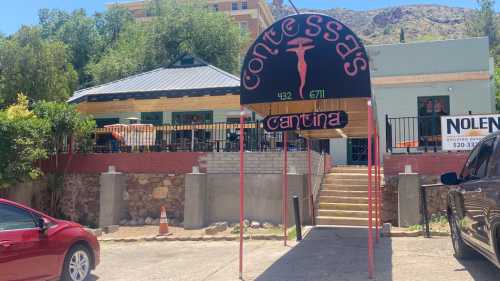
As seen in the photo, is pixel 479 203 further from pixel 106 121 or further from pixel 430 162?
pixel 106 121

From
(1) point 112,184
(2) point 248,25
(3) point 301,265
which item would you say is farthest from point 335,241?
(2) point 248,25

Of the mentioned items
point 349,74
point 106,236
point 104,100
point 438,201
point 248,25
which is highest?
point 248,25

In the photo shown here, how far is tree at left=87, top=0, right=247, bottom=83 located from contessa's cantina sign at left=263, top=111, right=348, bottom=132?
2567 cm

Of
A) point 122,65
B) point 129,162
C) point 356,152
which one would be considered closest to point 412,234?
point 129,162

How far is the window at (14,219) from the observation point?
20.1 ft

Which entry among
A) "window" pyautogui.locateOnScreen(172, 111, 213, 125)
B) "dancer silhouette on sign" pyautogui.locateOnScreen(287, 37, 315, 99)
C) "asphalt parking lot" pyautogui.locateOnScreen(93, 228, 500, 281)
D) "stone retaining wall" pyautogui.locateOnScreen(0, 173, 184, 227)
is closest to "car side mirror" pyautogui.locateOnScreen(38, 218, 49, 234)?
"asphalt parking lot" pyautogui.locateOnScreen(93, 228, 500, 281)

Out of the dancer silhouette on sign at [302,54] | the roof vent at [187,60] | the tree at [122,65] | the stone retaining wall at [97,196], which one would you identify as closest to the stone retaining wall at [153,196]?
the stone retaining wall at [97,196]

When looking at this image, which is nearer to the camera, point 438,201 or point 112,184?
point 438,201

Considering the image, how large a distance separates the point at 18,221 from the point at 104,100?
560 inches

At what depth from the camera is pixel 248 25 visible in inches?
3046

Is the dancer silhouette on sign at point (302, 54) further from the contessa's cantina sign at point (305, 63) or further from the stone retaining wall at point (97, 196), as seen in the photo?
A: the stone retaining wall at point (97, 196)

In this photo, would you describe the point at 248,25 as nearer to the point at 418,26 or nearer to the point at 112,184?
the point at 418,26

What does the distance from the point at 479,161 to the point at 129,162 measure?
10560 mm

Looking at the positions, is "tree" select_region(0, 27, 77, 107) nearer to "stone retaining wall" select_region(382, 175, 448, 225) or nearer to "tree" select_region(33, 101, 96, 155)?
"tree" select_region(33, 101, 96, 155)
